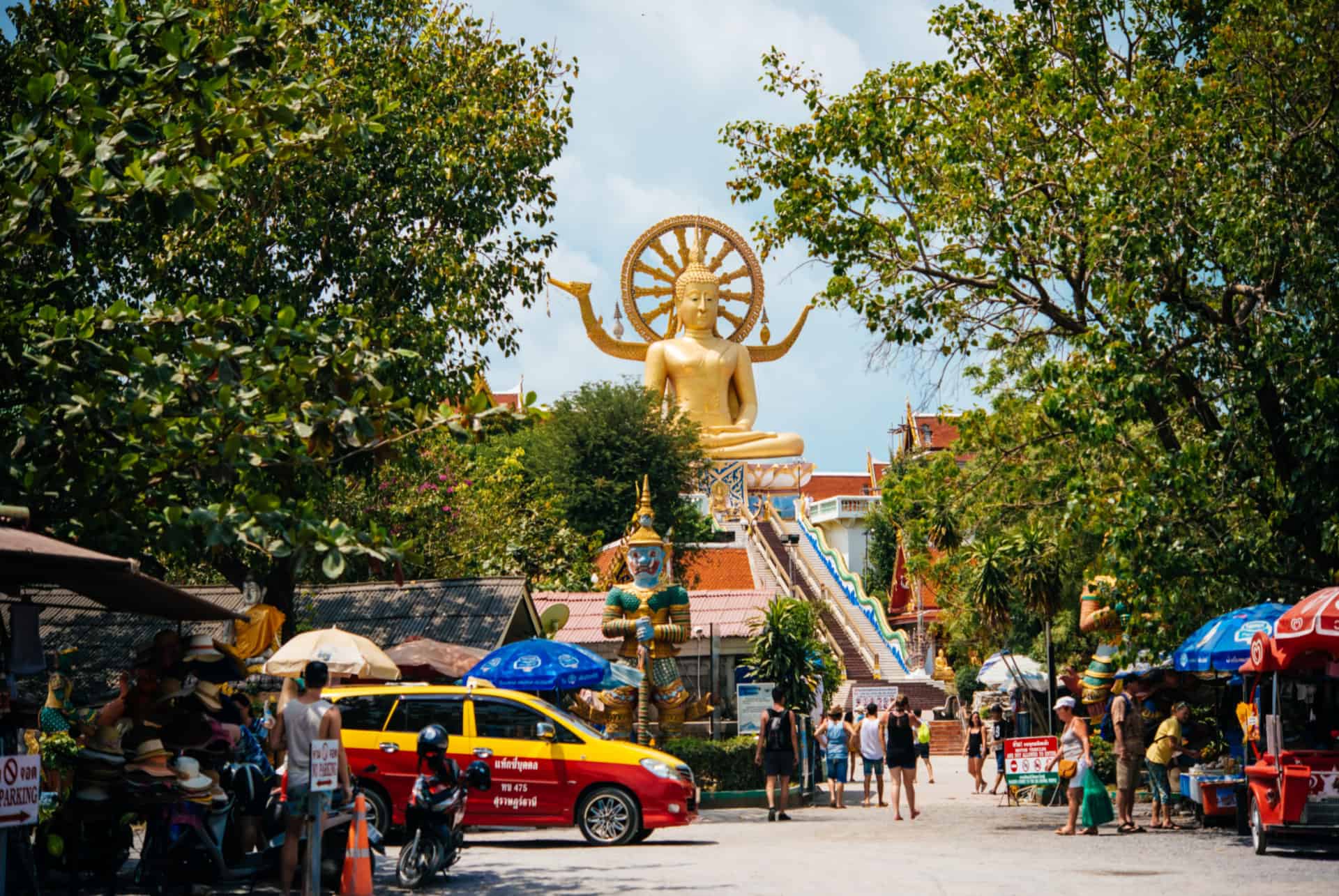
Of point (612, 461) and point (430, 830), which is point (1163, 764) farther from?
point (612, 461)

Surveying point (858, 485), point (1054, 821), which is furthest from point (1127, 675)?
point (858, 485)

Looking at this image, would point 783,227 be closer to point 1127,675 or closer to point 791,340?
point 1127,675

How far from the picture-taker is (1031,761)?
2031cm

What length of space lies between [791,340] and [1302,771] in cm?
4896

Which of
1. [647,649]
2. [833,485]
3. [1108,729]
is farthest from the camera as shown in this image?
[833,485]

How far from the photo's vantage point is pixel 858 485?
9081cm

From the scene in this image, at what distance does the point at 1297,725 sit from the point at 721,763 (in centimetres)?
987

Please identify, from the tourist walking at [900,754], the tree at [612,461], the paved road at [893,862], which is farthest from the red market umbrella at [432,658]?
the tree at [612,461]

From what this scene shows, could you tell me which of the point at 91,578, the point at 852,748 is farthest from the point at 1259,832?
the point at 852,748

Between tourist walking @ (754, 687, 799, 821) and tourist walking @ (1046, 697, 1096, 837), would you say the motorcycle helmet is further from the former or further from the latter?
tourist walking @ (754, 687, 799, 821)

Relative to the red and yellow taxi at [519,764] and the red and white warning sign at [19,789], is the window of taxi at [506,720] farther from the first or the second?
the red and white warning sign at [19,789]

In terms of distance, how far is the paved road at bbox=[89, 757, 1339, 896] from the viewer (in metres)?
11.7

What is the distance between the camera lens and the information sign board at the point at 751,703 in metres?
23.1

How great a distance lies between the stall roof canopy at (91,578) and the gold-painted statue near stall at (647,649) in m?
12.1
